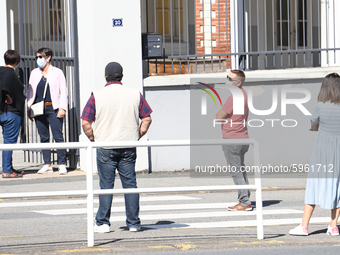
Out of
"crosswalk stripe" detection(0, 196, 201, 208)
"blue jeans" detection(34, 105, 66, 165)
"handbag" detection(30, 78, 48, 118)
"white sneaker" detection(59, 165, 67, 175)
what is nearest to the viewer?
"crosswalk stripe" detection(0, 196, 201, 208)

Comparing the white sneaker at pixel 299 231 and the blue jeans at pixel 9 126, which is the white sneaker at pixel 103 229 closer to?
the white sneaker at pixel 299 231

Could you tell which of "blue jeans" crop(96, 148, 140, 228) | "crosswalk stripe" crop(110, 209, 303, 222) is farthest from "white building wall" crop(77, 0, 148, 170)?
"blue jeans" crop(96, 148, 140, 228)

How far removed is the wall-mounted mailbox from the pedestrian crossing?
3004mm

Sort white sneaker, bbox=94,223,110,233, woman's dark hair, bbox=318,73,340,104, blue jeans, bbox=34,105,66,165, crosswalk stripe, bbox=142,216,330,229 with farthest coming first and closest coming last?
blue jeans, bbox=34,105,66,165, crosswalk stripe, bbox=142,216,330,229, white sneaker, bbox=94,223,110,233, woman's dark hair, bbox=318,73,340,104

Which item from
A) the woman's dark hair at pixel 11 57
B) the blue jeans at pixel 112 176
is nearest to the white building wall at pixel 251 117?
the woman's dark hair at pixel 11 57

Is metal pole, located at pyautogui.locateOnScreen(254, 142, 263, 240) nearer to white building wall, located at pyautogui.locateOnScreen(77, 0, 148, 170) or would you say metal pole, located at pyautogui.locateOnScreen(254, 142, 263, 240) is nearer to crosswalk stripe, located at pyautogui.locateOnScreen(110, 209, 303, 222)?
crosswalk stripe, located at pyautogui.locateOnScreen(110, 209, 303, 222)

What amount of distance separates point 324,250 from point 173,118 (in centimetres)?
579

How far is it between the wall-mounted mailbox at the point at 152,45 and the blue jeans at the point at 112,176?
4.88 m

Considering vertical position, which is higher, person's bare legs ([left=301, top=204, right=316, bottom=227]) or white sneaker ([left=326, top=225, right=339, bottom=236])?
person's bare legs ([left=301, top=204, right=316, bottom=227])

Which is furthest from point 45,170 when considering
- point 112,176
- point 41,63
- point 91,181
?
point 91,181

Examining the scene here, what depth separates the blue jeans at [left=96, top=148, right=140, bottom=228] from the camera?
6.73 metres

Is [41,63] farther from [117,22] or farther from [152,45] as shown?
[152,45]

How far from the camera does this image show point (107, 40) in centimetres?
1097

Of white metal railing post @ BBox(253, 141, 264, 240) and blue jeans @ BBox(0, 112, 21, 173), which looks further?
blue jeans @ BBox(0, 112, 21, 173)
